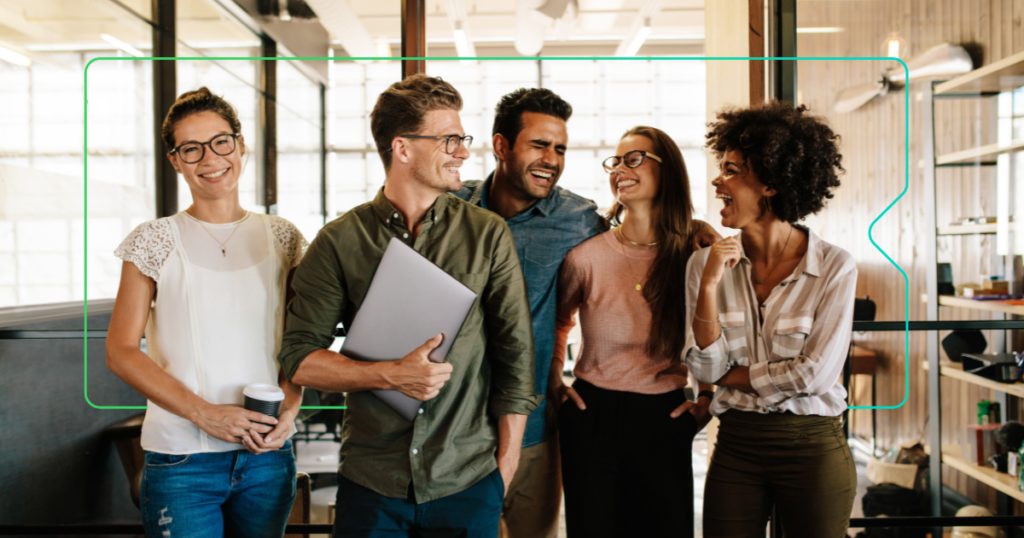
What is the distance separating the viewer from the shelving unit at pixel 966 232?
2.67 metres

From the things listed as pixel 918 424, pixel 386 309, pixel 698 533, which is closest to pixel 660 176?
pixel 386 309

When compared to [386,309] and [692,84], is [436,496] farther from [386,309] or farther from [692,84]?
[692,84]

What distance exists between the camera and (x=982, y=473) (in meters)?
2.87

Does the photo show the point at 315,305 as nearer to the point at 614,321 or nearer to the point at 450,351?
the point at 450,351

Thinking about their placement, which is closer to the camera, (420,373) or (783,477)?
(420,373)

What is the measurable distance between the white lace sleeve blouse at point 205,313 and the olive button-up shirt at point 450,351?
129mm

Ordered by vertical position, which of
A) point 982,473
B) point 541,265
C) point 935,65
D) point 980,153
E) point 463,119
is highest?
point 935,65

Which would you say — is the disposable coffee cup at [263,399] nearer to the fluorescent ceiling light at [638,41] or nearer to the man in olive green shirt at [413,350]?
the man in olive green shirt at [413,350]

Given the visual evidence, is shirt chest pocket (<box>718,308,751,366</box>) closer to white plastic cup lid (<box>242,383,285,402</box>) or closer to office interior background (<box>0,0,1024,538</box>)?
office interior background (<box>0,0,1024,538</box>)

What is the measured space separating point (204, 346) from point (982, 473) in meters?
3.56

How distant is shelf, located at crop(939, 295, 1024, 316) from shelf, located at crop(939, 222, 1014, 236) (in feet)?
1.10

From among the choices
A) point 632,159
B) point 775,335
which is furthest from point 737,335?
point 632,159

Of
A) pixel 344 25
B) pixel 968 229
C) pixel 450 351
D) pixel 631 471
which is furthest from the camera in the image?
pixel 968 229

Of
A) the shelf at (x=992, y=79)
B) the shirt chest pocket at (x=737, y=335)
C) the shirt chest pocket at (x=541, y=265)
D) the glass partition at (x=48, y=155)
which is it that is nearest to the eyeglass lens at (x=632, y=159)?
the shirt chest pocket at (x=541, y=265)
